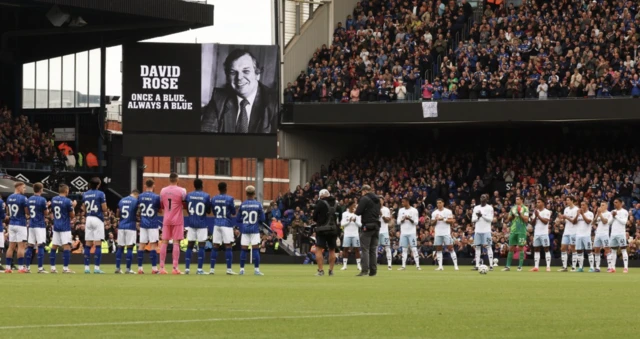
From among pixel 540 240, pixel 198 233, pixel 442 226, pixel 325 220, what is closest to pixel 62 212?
pixel 198 233

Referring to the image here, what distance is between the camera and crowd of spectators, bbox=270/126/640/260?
1783 inches

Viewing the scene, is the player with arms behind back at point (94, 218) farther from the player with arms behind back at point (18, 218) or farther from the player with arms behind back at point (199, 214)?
the player with arms behind back at point (199, 214)

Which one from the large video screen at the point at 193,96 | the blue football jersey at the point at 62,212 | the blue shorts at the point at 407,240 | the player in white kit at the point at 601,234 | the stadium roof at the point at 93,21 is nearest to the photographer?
the blue football jersey at the point at 62,212

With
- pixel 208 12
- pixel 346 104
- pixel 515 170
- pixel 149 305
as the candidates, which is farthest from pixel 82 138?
pixel 149 305

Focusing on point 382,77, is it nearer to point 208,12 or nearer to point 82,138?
point 208,12

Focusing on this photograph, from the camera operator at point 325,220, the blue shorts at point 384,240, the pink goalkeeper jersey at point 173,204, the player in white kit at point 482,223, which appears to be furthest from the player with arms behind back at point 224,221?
the blue shorts at point 384,240

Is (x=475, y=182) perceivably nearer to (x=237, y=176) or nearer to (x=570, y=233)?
(x=570, y=233)

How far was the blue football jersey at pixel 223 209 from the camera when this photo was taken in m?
27.3

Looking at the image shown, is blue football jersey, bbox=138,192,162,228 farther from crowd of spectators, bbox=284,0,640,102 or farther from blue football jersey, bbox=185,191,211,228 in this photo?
crowd of spectators, bbox=284,0,640,102

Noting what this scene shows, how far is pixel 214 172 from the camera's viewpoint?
341 ft

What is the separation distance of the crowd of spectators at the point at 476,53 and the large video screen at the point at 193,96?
3.54m

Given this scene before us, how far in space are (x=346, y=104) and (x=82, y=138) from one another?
15.3 meters

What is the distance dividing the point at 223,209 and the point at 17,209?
468 cm

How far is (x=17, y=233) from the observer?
28.4 meters
